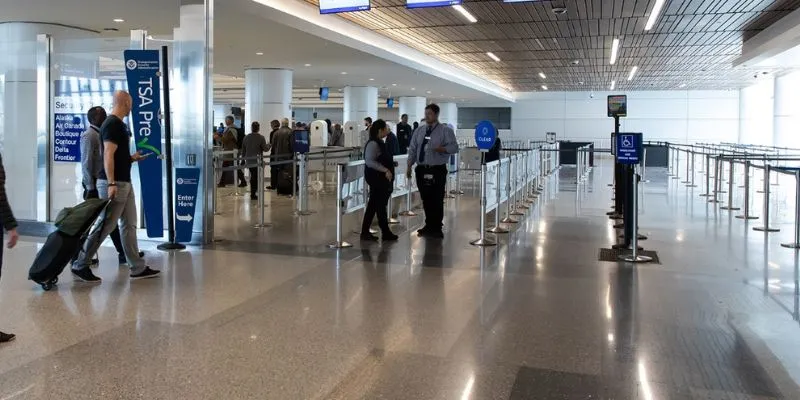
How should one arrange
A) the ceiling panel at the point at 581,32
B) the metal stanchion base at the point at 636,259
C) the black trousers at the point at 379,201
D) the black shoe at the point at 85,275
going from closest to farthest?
1. the black shoe at the point at 85,275
2. the metal stanchion base at the point at 636,259
3. the black trousers at the point at 379,201
4. the ceiling panel at the point at 581,32

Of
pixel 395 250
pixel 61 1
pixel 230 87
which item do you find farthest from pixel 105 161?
pixel 230 87

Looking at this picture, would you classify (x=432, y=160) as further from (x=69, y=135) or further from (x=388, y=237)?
(x=69, y=135)

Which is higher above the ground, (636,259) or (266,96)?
(266,96)

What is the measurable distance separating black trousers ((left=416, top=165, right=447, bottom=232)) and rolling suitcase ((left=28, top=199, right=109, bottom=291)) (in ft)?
14.2

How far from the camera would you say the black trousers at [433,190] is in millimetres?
9047

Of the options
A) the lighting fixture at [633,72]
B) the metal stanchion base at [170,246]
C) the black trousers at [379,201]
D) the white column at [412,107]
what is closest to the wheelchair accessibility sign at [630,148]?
the black trousers at [379,201]

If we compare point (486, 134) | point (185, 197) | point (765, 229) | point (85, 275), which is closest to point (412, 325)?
point (85, 275)

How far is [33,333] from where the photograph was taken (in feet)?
15.4

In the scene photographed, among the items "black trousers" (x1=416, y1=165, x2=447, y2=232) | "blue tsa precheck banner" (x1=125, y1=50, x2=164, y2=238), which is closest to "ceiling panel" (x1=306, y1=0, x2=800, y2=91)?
"black trousers" (x1=416, y1=165, x2=447, y2=232)

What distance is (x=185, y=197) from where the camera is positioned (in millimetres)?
8258

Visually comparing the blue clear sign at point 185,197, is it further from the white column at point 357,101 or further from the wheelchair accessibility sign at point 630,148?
the white column at point 357,101

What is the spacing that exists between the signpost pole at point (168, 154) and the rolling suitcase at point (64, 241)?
84.6 inches

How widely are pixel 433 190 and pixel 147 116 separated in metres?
3.62

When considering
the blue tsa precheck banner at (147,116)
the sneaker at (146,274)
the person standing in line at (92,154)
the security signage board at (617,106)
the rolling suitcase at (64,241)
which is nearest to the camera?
the rolling suitcase at (64,241)
